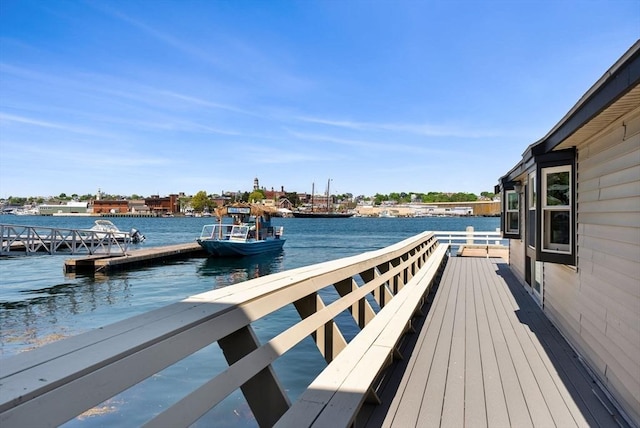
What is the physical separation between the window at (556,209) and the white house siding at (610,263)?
37cm

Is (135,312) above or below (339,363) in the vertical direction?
below

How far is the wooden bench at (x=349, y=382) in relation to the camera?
1983 millimetres

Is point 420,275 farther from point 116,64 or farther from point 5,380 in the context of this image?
point 116,64

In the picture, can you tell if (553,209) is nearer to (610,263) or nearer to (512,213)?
(610,263)

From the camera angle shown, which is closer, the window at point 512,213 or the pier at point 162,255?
the window at point 512,213

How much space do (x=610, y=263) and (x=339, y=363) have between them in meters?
2.51

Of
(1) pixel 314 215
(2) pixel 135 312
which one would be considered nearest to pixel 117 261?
(2) pixel 135 312

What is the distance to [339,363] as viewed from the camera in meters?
2.72

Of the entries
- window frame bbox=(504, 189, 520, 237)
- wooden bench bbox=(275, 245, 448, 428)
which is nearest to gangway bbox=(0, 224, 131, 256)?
window frame bbox=(504, 189, 520, 237)

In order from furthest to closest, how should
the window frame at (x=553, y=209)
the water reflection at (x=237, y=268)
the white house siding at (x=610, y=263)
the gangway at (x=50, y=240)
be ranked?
the water reflection at (x=237, y=268) → the gangway at (x=50, y=240) → the window frame at (x=553, y=209) → the white house siding at (x=610, y=263)

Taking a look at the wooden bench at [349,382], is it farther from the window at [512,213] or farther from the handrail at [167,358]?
the window at [512,213]

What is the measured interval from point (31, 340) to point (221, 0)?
30.5 ft

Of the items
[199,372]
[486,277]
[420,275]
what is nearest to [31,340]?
[199,372]

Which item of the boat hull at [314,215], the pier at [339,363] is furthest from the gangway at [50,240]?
the boat hull at [314,215]
